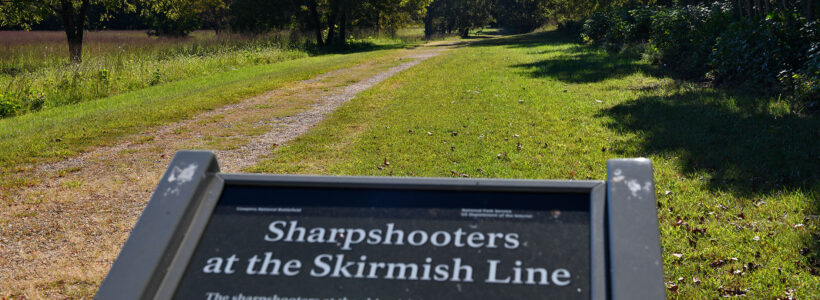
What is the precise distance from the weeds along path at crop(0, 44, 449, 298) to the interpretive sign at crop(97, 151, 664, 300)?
2355mm

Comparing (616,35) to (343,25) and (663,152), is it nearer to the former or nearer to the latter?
(663,152)

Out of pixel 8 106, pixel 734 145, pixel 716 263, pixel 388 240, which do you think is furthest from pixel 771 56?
pixel 8 106

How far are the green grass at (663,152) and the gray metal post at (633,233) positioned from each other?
2.08 metres

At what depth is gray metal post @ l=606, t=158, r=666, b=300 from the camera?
160 centimetres

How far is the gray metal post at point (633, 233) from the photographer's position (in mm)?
1596

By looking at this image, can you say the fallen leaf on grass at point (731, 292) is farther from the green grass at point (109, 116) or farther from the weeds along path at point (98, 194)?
the green grass at point (109, 116)

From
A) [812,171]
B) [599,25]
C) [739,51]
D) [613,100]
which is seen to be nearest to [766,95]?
[739,51]

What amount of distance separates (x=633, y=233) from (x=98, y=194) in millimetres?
5484

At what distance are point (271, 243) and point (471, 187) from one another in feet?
2.19

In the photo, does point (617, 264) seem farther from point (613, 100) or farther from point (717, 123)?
point (613, 100)

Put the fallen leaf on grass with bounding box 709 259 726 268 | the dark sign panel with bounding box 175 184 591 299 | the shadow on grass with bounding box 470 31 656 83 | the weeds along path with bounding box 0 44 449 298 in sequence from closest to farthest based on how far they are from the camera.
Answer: the dark sign panel with bounding box 175 184 591 299 → the fallen leaf on grass with bounding box 709 259 726 268 → the weeds along path with bounding box 0 44 449 298 → the shadow on grass with bounding box 470 31 656 83

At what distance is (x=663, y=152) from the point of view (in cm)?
640

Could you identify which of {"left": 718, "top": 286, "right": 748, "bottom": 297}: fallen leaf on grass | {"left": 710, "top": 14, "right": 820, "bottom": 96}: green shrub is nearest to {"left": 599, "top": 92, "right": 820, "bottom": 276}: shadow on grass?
{"left": 718, "top": 286, "right": 748, "bottom": 297}: fallen leaf on grass

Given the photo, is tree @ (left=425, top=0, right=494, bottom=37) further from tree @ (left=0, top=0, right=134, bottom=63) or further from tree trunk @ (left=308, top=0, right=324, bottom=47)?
tree @ (left=0, top=0, right=134, bottom=63)
